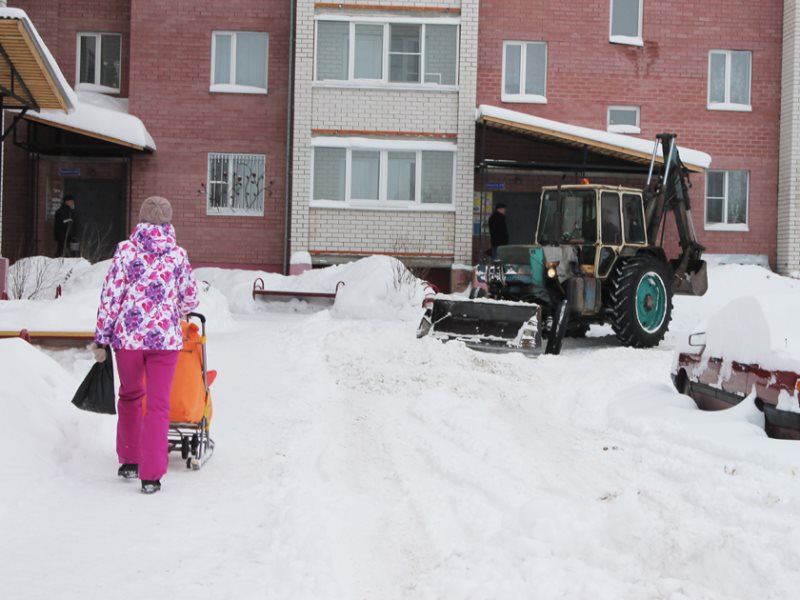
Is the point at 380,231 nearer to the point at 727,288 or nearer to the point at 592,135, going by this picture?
the point at 592,135

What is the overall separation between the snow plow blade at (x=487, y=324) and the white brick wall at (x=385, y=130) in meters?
9.49

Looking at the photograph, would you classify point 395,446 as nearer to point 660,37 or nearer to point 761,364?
point 761,364

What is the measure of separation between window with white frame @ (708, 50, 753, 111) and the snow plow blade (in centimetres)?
1373

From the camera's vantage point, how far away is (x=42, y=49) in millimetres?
13961

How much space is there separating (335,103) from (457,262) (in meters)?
4.49

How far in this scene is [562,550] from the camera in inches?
179

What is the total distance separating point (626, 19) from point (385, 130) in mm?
6439

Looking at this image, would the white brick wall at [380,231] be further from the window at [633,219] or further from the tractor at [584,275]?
the window at [633,219]

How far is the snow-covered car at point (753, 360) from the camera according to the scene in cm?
658

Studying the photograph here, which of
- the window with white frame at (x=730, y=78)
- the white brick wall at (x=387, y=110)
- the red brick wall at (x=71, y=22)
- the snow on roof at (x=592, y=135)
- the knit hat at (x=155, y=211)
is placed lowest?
the knit hat at (x=155, y=211)

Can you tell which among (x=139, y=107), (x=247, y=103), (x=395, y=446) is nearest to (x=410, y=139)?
(x=247, y=103)

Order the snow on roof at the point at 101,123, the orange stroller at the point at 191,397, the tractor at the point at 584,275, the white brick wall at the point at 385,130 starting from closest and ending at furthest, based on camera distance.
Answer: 1. the orange stroller at the point at 191,397
2. the tractor at the point at 584,275
3. the snow on roof at the point at 101,123
4. the white brick wall at the point at 385,130

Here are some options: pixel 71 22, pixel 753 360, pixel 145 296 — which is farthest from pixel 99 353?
pixel 71 22

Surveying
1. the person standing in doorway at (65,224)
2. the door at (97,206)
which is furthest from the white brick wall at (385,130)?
the person standing in doorway at (65,224)
